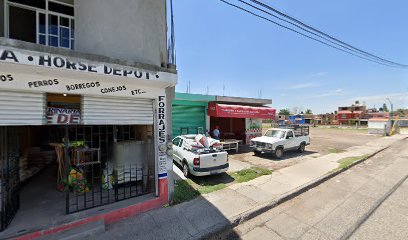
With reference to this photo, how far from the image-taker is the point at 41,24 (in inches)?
182

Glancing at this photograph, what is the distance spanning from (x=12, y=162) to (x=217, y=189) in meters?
5.45

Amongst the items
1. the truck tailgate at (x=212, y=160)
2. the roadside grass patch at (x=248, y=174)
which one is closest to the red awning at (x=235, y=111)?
the roadside grass patch at (x=248, y=174)

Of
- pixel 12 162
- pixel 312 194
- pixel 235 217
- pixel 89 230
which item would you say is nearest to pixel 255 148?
pixel 312 194

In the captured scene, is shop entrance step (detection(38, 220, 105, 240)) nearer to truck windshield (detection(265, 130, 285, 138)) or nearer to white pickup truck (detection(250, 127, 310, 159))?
white pickup truck (detection(250, 127, 310, 159))

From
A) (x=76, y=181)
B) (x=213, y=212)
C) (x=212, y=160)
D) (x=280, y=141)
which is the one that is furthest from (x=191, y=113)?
(x=213, y=212)

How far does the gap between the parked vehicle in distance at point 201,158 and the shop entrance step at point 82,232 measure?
142 inches

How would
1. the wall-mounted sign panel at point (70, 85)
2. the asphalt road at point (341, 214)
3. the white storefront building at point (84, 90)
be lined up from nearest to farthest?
the wall-mounted sign panel at point (70, 85) < the white storefront building at point (84, 90) < the asphalt road at point (341, 214)

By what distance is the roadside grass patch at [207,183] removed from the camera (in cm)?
593

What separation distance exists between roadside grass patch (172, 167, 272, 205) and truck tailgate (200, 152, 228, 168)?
2.09 feet

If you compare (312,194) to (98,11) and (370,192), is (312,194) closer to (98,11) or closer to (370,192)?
(370,192)

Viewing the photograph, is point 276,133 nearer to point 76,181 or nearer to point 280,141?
point 280,141

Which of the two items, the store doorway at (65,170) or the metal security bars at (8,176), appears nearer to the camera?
the metal security bars at (8,176)

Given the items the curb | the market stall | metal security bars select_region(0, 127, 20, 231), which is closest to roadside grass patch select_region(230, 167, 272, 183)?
the curb

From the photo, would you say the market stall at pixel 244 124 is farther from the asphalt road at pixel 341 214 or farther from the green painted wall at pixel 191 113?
the asphalt road at pixel 341 214
